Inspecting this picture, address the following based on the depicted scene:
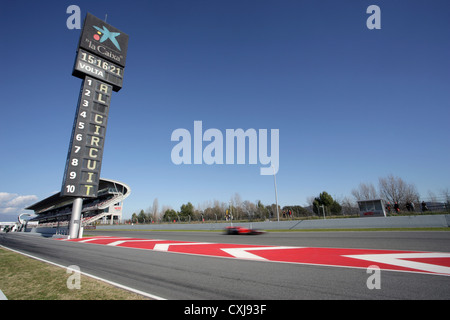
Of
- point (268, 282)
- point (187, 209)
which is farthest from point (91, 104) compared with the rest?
point (187, 209)

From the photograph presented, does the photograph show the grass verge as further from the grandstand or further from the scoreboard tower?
the grandstand

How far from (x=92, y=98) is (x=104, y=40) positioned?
8.66 meters

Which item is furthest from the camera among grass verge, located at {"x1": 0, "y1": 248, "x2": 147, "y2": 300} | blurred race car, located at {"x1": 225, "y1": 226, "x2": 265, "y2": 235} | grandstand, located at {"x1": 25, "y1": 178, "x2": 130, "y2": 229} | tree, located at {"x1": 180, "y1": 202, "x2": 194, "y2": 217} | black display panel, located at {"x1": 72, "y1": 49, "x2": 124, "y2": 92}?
tree, located at {"x1": 180, "y1": 202, "x2": 194, "y2": 217}

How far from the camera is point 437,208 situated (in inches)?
728

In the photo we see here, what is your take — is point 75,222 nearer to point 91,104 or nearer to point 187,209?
point 91,104

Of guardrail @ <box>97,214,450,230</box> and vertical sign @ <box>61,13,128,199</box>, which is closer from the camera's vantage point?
guardrail @ <box>97,214,450,230</box>

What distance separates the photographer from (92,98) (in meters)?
22.1

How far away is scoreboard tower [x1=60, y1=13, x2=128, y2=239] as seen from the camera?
19906mm

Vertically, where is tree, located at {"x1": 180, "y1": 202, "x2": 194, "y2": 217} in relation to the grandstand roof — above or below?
below

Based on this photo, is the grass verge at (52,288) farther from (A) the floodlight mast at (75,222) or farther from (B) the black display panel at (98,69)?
(B) the black display panel at (98,69)

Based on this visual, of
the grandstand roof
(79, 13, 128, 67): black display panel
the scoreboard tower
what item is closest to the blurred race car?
the scoreboard tower

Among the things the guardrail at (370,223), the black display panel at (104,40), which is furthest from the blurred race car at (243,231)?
the black display panel at (104,40)
